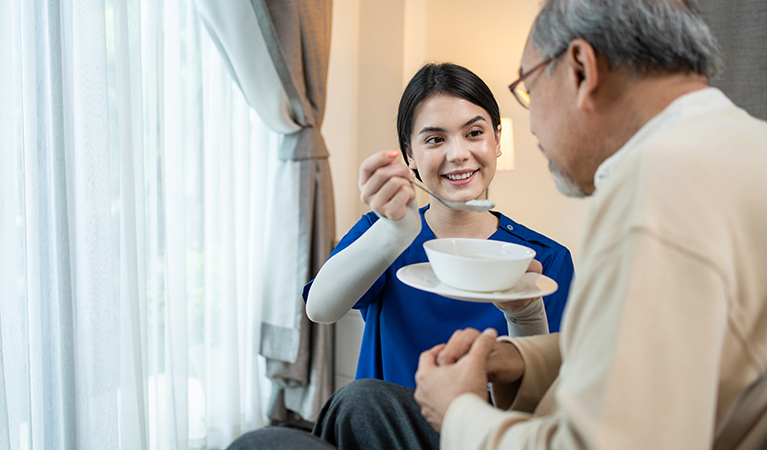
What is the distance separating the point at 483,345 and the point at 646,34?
464 millimetres

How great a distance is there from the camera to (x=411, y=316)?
1308mm

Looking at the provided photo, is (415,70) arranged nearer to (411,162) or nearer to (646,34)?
(411,162)

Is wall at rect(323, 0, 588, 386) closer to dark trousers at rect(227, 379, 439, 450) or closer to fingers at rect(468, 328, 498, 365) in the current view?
dark trousers at rect(227, 379, 439, 450)

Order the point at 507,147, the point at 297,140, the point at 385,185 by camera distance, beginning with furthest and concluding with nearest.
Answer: the point at 507,147 < the point at 297,140 < the point at 385,185

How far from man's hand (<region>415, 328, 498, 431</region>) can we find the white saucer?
7cm

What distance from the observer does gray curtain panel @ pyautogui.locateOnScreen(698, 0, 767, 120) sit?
1.28 m

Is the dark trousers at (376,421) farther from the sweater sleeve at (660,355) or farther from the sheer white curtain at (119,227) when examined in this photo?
the sheer white curtain at (119,227)

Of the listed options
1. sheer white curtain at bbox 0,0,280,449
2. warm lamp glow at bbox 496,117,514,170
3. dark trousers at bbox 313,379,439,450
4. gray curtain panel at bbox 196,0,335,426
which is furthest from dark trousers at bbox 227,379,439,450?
warm lamp glow at bbox 496,117,514,170

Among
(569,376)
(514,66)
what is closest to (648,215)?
(569,376)

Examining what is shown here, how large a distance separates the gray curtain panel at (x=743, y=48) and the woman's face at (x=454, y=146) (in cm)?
61

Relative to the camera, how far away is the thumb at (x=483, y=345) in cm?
73

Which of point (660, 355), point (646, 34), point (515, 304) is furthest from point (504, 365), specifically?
point (646, 34)

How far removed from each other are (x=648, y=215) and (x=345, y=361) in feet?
7.42

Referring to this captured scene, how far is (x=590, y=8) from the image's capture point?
2.13ft
